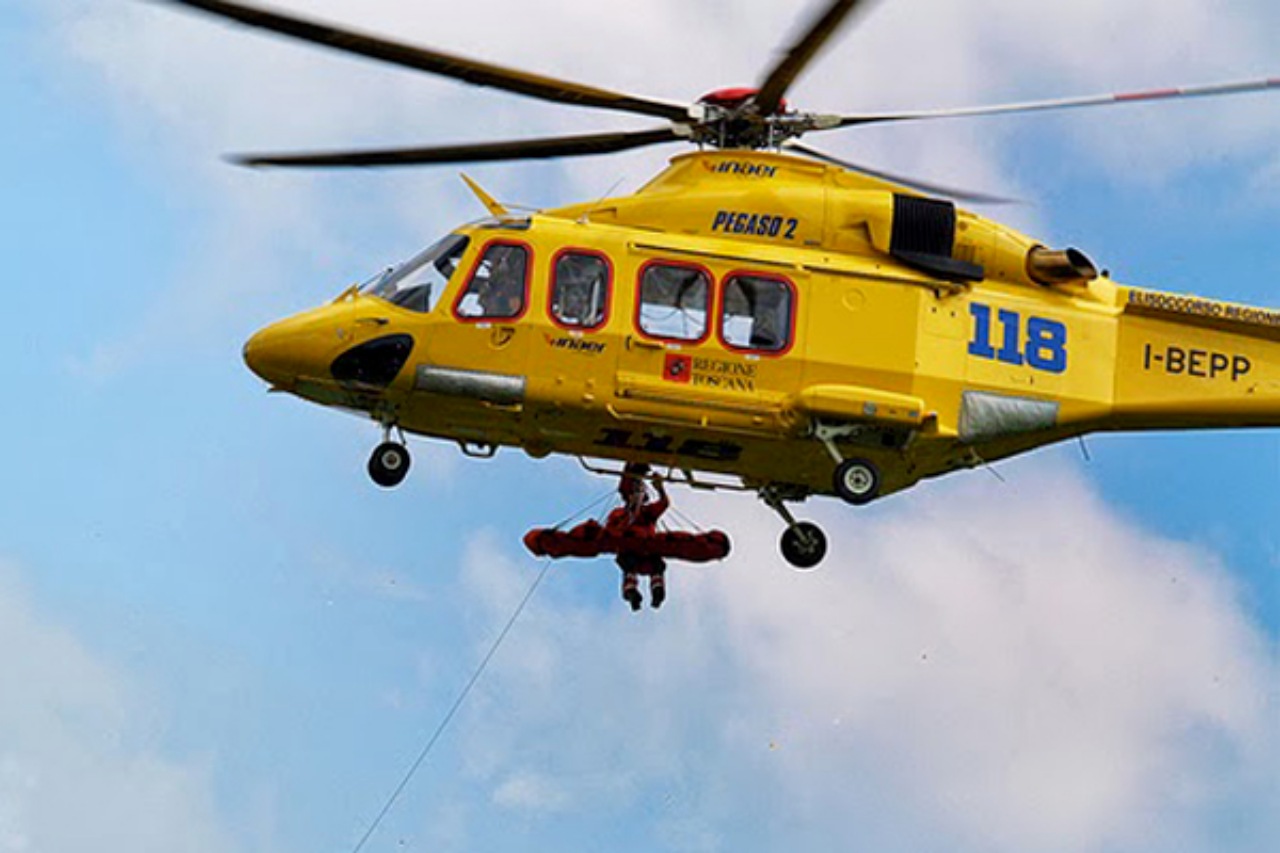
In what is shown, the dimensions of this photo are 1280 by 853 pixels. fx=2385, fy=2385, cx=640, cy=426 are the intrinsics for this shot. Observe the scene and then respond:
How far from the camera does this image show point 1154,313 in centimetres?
1975

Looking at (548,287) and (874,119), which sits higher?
(874,119)

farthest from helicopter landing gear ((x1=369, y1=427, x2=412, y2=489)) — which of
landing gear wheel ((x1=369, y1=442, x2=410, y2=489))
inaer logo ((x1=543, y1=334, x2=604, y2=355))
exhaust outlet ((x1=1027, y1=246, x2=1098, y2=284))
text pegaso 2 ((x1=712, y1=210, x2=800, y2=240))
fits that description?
exhaust outlet ((x1=1027, y1=246, x2=1098, y2=284))

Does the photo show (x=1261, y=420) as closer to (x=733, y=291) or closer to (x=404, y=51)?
(x=733, y=291)

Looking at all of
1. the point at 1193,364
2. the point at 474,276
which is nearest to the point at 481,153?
the point at 474,276

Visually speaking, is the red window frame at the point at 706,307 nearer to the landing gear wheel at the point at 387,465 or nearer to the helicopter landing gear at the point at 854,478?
the helicopter landing gear at the point at 854,478

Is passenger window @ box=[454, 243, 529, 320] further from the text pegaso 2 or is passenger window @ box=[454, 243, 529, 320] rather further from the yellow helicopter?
the text pegaso 2

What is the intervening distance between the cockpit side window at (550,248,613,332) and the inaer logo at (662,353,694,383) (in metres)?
0.60

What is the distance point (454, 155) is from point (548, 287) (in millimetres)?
1666

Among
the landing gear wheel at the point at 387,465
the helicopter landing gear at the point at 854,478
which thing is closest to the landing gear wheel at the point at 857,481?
the helicopter landing gear at the point at 854,478

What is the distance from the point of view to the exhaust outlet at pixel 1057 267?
19.4 m

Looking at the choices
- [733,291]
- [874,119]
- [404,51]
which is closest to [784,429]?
[733,291]

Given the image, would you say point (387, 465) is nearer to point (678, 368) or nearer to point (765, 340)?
point (678, 368)

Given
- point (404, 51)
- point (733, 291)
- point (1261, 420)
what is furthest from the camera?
point (1261, 420)

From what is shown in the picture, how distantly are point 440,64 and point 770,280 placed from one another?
3.09m
